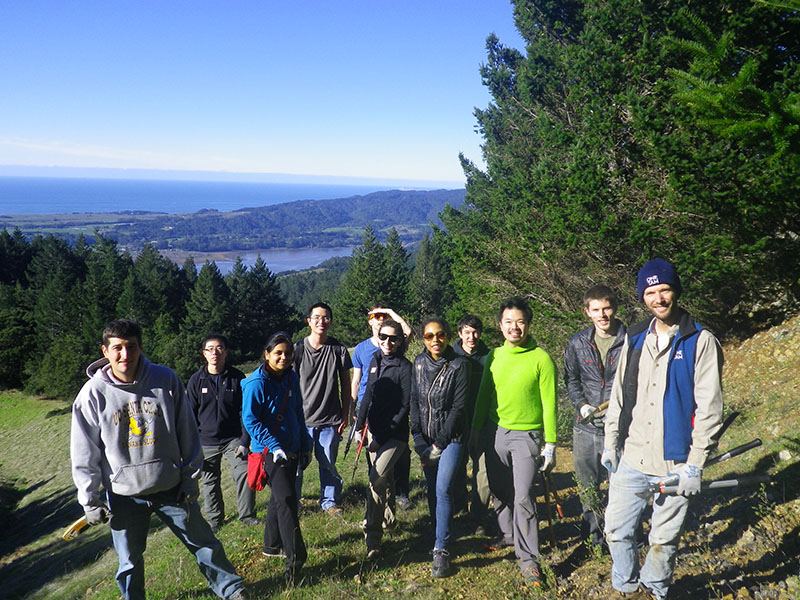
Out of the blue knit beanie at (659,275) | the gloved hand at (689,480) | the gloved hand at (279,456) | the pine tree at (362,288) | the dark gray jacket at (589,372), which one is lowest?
the pine tree at (362,288)

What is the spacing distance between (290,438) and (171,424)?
1.11m

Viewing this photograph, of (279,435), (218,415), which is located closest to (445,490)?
(279,435)

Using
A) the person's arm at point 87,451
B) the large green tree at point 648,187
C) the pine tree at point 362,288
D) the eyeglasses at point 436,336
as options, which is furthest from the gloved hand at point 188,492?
the pine tree at point 362,288

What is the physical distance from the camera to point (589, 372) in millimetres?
4457

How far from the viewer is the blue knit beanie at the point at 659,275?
3203mm

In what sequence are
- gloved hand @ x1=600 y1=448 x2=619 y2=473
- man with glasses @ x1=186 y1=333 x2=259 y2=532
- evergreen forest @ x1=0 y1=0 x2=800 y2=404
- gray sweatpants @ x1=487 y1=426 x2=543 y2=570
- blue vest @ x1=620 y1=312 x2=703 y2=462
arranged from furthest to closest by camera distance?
man with glasses @ x1=186 y1=333 x2=259 y2=532
evergreen forest @ x1=0 y1=0 x2=800 y2=404
gray sweatpants @ x1=487 y1=426 x2=543 y2=570
gloved hand @ x1=600 y1=448 x2=619 y2=473
blue vest @ x1=620 y1=312 x2=703 y2=462

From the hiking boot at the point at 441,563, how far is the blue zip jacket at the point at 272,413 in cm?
149

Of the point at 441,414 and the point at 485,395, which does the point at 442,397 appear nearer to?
the point at 441,414

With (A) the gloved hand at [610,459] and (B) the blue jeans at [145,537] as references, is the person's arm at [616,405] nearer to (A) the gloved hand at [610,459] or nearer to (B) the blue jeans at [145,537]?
(A) the gloved hand at [610,459]

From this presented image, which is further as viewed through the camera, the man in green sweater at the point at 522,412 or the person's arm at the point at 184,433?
the man in green sweater at the point at 522,412

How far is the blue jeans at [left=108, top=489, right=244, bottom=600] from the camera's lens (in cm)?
360

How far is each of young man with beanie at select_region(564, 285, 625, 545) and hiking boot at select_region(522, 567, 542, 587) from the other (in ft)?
1.80

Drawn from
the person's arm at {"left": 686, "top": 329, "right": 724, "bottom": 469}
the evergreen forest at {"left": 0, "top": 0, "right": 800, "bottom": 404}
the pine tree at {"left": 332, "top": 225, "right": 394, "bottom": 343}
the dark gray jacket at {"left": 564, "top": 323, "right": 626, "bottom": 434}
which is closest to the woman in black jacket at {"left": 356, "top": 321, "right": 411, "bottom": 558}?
→ the dark gray jacket at {"left": 564, "top": 323, "right": 626, "bottom": 434}

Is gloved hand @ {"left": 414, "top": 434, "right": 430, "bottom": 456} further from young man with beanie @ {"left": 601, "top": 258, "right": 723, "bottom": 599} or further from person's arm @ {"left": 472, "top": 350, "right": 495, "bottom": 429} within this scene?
young man with beanie @ {"left": 601, "top": 258, "right": 723, "bottom": 599}
